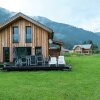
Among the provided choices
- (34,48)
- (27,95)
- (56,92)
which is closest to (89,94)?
(56,92)

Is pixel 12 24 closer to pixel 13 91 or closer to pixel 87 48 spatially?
pixel 13 91

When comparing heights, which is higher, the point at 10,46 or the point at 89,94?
the point at 10,46

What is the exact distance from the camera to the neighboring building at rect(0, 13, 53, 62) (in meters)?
32.7

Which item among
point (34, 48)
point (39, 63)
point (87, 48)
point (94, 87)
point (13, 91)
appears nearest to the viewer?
point (13, 91)

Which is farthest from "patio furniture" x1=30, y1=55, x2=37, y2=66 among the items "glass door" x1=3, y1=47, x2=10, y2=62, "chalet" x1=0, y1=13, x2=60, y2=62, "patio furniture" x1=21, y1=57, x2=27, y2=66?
"glass door" x1=3, y1=47, x2=10, y2=62

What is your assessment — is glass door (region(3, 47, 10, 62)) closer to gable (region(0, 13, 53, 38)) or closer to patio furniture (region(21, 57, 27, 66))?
gable (region(0, 13, 53, 38))

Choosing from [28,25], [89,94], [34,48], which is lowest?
[89,94]

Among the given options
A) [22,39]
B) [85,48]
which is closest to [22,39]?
[22,39]

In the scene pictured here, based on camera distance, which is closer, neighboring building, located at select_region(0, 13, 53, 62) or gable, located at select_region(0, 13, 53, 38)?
gable, located at select_region(0, 13, 53, 38)

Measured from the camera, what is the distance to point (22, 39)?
108 feet

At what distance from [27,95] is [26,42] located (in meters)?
20.1

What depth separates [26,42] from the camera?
32938 millimetres

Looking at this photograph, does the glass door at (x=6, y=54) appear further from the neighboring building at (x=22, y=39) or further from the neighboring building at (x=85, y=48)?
the neighboring building at (x=85, y=48)

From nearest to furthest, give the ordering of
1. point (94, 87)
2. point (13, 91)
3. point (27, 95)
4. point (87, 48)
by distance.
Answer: point (27, 95) → point (13, 91) → point (94, 87) → point (87, 48)
